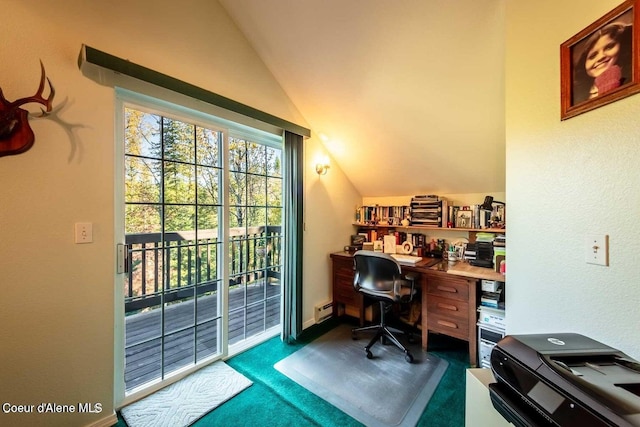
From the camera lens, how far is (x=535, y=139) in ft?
3.67

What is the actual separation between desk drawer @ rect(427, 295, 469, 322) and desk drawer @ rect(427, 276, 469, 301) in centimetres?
4

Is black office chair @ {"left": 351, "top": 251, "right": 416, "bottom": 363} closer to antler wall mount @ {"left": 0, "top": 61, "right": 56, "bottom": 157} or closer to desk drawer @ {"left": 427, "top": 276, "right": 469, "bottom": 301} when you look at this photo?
desk drawer @ {"left": 427, "top": 276, "right": 469, "bottom": 301}

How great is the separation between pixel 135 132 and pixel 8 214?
0.79 meters

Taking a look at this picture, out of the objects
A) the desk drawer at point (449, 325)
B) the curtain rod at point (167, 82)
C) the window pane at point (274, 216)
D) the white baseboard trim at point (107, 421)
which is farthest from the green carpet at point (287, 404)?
the curtain rod at point (167, 82)

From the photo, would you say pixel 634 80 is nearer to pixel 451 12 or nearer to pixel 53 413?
pixel 451 12

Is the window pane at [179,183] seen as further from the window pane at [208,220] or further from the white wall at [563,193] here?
the white wall at [563,193]

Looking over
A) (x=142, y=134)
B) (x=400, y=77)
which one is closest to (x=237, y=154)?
(x=142, y=134)

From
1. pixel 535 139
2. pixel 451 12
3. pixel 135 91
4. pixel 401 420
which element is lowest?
pixel 401 420

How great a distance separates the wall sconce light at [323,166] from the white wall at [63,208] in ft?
5.11

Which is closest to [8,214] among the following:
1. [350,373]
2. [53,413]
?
[53,413]

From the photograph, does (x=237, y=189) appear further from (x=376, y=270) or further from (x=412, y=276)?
(x=412, y=276)

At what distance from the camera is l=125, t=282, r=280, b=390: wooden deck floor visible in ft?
6.11

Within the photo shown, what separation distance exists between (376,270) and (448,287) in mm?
623

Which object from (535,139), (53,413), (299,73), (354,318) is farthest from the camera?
(354,318)
